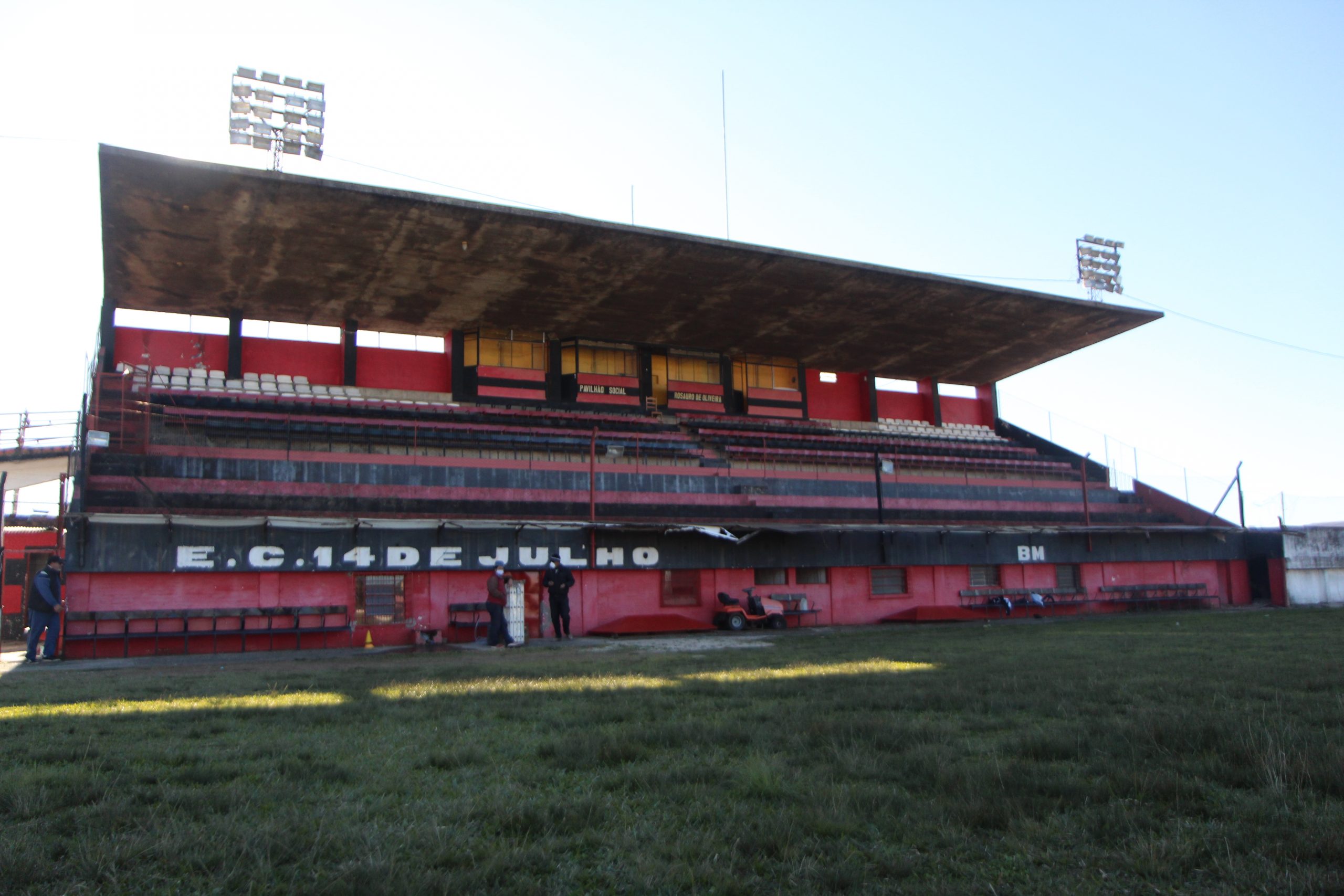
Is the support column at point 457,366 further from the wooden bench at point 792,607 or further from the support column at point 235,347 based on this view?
the wooden bench at point 792,607

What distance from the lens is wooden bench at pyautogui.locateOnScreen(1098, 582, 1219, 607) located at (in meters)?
29.9

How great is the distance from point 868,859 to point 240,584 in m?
18.5

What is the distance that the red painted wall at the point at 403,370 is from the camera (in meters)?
30.5

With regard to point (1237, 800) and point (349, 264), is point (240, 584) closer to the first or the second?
point (349, 264)

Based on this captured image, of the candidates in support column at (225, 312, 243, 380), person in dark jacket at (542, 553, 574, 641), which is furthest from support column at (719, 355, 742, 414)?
support column at (225, 312, 243, 380)

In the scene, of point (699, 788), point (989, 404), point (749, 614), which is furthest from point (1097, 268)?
Answer: point (699, 788)

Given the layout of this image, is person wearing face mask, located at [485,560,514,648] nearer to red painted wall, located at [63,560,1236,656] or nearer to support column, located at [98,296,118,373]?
red painted wall, located at [63,560,1236,656]

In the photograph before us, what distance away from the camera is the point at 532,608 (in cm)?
2239

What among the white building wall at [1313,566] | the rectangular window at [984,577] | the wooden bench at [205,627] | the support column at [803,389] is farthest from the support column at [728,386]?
the white building wall at [1313,566]

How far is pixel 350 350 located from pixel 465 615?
1248cm

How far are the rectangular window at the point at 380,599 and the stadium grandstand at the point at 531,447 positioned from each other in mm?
58

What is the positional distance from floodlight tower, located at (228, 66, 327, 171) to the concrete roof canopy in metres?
2.61

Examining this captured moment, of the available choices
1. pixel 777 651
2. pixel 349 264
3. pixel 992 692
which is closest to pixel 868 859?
pixel 992 692

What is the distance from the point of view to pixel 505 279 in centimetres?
2694
